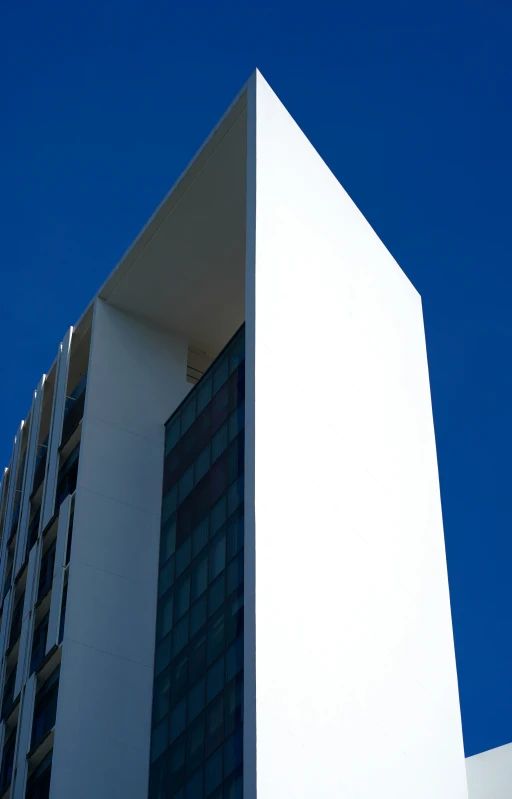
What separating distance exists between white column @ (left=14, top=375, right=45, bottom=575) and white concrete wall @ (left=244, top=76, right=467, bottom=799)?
1481 centimetres

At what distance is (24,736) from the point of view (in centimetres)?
4419

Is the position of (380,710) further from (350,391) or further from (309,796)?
(350,391)

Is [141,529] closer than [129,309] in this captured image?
Yes

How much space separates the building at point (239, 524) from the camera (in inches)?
1474

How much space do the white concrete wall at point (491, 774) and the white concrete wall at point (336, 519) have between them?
368cm

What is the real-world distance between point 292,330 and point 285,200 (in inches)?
217

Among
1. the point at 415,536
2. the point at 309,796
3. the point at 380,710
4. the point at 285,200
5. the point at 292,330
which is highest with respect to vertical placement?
the point at 285,200

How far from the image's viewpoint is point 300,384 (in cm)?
4244

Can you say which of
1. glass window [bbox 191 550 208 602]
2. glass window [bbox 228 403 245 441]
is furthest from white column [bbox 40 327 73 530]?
glass window [bbox 228 403 245 441]

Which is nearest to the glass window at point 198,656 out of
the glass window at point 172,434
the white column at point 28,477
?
the glass window at point 172,434

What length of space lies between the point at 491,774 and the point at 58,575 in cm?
1662

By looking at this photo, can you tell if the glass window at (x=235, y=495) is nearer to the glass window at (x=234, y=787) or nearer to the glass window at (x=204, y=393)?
the glass window at (x=204, y=393)

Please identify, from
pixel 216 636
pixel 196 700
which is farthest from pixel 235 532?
pixel 196 700

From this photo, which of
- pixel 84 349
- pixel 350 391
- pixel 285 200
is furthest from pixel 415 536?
pixel 84 349
